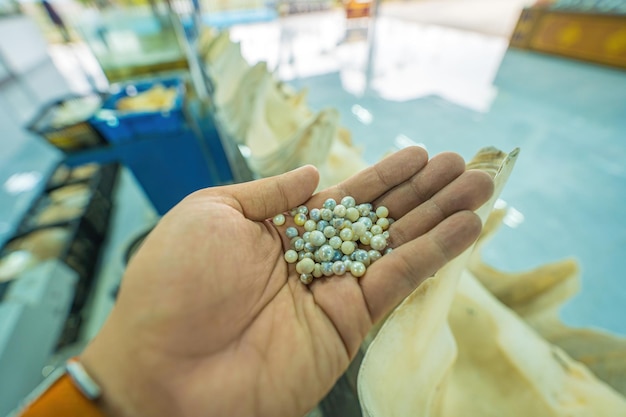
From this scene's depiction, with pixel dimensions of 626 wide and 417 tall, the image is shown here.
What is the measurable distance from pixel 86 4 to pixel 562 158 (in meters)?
3.37

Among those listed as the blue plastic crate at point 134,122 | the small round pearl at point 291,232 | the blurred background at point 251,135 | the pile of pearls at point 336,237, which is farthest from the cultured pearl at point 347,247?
the blue plastic crate at point 134,122

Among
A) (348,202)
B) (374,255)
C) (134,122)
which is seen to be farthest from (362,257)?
(134,122)

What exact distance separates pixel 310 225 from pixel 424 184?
24cm

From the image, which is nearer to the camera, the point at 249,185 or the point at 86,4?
the point at 249,185

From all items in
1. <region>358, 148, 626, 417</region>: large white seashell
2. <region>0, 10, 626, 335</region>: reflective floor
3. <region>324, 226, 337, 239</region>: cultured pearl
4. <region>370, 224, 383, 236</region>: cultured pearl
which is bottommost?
<region>0, 10, 626, 335</region>: reflective floor

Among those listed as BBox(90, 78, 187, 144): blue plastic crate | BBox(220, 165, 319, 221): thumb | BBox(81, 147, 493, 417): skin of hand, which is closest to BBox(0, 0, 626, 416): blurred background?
BBox(90, 78, 187, 144): blue plastic crate

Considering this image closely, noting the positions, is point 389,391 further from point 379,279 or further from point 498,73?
point 498,73

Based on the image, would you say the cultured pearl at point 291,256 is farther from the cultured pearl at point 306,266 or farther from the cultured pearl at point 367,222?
the cultured pearl at point 367,222

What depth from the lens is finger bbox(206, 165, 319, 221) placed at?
55cm

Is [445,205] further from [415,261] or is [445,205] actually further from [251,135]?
[251,135]

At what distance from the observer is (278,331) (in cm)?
44

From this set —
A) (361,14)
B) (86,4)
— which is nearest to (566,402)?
(86,4)

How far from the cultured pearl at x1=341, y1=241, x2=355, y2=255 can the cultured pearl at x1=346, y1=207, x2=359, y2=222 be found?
0.05 m

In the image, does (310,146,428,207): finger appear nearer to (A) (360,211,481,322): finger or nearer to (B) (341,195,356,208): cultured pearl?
(B) (341,195,356,208): cultured pearl
